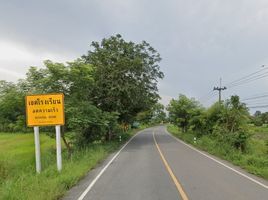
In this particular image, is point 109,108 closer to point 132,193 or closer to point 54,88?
point 54,88

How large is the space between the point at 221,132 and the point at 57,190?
1970 cm

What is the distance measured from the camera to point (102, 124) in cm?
2723

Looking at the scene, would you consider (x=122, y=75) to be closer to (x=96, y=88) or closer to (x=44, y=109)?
(x=96, y=88)

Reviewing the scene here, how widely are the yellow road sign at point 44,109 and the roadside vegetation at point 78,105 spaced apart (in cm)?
206

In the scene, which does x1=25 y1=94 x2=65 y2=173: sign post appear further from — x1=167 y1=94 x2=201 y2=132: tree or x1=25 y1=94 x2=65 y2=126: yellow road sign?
x1=167 y1=94 x2=201 y2=132: tree

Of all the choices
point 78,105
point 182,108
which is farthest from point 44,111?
point 182,108

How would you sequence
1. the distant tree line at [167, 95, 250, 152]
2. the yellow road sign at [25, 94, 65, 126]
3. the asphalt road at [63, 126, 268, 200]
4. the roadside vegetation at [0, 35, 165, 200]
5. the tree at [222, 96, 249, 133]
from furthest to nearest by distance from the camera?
the tree at [222, 96, 249, 133]
the distant tree line at [167, 95, 250, 152]
the yellow road sign at [25, 94, 65, 126]
the roadside vegetation at [0, 35, 165, 200]
the asphalt road at [63, 126, 268, 200]

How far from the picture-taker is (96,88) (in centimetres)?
3403

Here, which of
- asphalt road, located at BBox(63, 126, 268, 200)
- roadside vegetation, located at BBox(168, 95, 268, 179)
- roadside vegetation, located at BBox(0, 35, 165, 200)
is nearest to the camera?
asphalt road, located at BBox(63, 126, 268, 200)

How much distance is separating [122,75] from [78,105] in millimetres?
12373

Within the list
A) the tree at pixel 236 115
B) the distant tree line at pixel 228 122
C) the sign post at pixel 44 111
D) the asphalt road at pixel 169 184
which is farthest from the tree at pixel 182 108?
the sign post at pixel 44 111

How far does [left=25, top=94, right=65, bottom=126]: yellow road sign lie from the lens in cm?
1462

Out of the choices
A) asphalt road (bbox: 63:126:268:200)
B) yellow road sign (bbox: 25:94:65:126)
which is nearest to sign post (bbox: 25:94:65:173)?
yellow road sign (bbox: 25:94:65:126)

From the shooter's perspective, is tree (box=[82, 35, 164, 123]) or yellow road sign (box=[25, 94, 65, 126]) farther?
tree (box=[82, 35, 164, 123])
